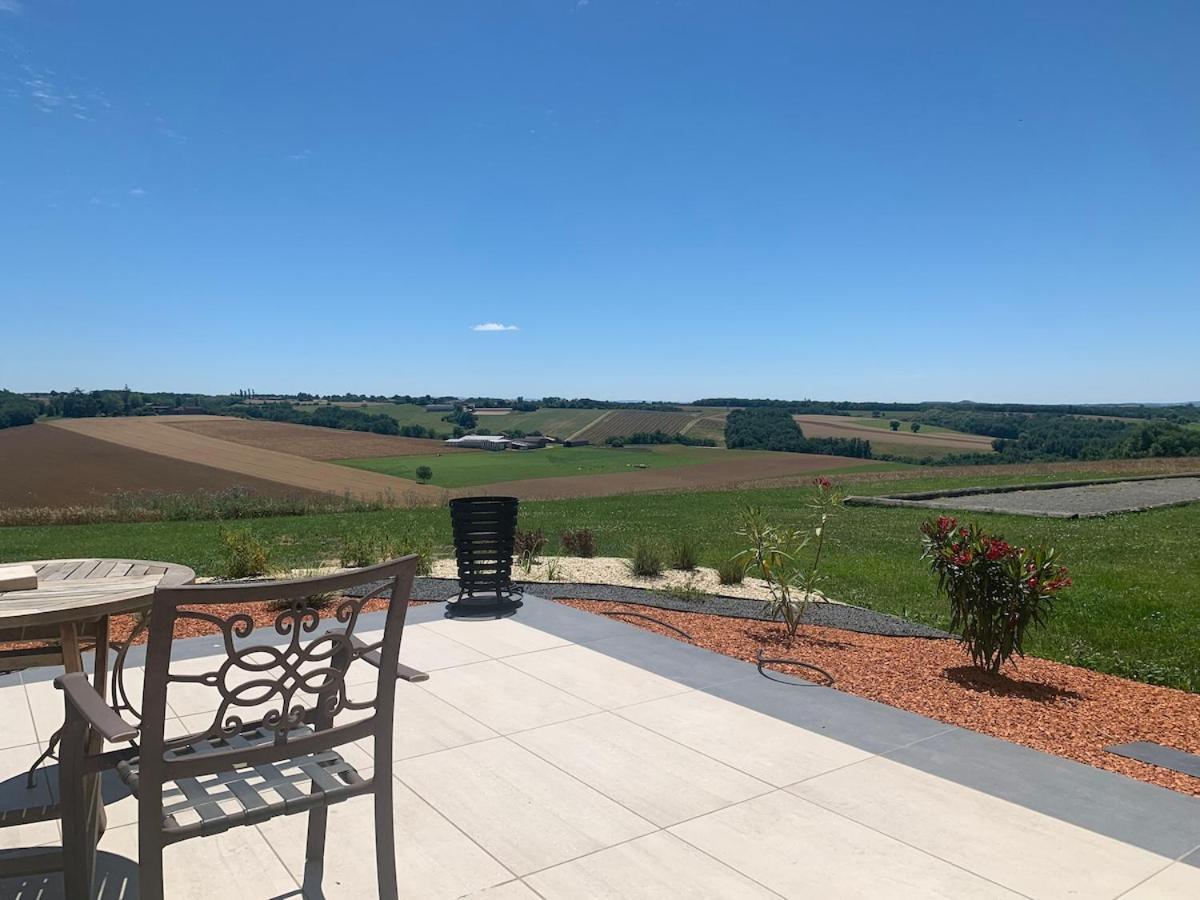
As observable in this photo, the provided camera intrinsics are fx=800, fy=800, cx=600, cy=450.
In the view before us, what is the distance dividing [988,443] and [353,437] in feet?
165

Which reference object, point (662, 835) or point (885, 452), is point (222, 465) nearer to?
point (662, 835)

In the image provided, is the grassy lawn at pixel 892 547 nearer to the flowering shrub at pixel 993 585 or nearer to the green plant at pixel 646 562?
the flowering shrub at pixel 993 585

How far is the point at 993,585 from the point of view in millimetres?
5246

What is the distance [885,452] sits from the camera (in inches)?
2266

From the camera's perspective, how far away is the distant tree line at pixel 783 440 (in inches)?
2291

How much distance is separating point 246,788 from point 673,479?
1403 inches

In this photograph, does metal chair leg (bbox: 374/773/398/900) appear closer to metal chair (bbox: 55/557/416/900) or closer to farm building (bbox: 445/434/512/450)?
metal chair (bbox: 55/557/416/900)

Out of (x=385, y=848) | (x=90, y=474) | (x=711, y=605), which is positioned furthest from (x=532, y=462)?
(x=385, y=848)

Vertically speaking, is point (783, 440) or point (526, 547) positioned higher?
point (526, 547)

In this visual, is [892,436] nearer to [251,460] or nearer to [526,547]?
[251,460]

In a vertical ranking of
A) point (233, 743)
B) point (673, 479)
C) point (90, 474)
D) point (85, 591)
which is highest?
point (85, 591)

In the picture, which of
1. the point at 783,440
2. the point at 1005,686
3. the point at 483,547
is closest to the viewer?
the point at 1005,686

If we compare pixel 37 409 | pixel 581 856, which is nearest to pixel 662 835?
pixel 581 856

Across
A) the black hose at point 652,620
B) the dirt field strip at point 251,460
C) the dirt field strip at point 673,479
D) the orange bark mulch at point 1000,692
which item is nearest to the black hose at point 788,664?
the orange bark mulch at point 1000,692
